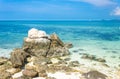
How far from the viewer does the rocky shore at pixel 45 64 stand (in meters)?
17.8

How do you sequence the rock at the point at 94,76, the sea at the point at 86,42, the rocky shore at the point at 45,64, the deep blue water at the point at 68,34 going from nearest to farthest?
the rock at the point at 94,76, the rocky shore at the point at 45,64, the sea at the point at 86,42, the deep blue water at the point at 68,34

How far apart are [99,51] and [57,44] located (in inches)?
238

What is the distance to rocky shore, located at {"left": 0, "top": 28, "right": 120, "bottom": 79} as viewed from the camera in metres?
17.8

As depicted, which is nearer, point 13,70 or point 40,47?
point 13,70

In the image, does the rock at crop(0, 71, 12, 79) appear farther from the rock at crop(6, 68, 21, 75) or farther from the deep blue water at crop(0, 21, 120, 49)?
the deep blue water at crop(0, 21, 120, 49)

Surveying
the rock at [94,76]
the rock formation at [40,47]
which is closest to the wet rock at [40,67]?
the rock at [94,76]

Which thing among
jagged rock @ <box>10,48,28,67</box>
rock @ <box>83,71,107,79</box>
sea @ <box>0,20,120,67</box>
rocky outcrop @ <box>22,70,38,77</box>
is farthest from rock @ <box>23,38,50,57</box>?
rock @ <box>83,71,107,79</box>

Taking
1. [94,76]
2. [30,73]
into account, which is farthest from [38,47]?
[94,76]

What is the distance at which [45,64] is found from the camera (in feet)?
69.3

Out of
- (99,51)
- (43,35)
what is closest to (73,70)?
(43,35)

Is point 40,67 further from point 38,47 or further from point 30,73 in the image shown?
point 38,47

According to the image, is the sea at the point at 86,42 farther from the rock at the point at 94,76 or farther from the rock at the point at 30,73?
the rock at the point at 30,73

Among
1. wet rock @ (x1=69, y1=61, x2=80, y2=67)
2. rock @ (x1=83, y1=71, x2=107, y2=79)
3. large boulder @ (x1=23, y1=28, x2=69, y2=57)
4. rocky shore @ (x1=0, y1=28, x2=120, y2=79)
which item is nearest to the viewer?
rock @ (x1=83, y1=71, x2=107, y2=79)

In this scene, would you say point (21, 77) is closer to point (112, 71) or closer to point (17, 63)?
point (17, 63)
